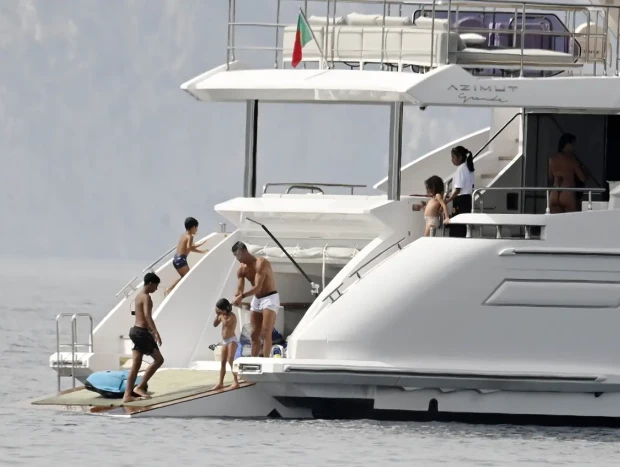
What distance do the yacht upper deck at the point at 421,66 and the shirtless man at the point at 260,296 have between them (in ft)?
5.50

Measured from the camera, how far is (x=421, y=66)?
1827 centimetres

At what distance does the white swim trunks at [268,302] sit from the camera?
17.2 metres

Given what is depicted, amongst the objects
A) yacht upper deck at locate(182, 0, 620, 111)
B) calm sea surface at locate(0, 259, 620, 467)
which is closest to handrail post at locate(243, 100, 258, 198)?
yacht upper deck at locate(182, 0, 620, 111)

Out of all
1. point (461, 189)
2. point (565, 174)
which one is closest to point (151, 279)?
point (461, 189)

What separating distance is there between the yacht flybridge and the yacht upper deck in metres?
0.02

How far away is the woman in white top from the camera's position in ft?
57.8

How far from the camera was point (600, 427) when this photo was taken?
1727cm

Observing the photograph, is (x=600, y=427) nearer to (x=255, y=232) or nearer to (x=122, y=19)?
(x=255, y=232)

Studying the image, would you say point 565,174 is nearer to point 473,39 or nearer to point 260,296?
point 473,39

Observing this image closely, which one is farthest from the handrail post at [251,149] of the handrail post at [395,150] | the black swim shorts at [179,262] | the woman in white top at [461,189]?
the woman in white top at [461,189]

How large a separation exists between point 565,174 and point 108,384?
197 inches

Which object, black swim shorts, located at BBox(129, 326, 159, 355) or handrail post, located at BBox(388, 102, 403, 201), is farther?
handrail post, located at BBox(388, 102, 403, 201)

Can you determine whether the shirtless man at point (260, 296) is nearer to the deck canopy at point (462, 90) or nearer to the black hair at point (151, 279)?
the black hair at point (151, 279)

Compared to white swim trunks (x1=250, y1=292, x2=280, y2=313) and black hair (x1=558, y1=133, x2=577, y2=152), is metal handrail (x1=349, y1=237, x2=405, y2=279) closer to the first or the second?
white swim trunks (x1=250, y1=292, x2=280, y2=313)
